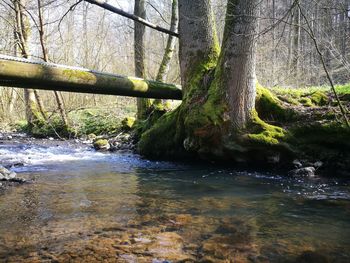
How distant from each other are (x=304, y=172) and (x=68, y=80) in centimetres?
450

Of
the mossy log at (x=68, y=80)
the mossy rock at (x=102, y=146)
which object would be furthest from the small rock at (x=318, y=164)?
the mossy rock at (x=102, y=146)

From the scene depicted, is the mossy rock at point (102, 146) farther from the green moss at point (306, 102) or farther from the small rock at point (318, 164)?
the small rock at point (318, 164)

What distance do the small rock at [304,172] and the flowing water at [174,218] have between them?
1.27 feet

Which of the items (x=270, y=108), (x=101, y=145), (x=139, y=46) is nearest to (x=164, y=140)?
(x=270, y=108)

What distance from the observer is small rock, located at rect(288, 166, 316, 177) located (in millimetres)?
6371

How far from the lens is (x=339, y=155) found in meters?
6.50

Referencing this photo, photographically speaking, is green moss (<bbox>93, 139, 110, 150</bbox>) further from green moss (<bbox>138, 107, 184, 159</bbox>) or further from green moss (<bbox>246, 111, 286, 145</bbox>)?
green moss (<bbox>246, 111, 286, 145</bbox>)

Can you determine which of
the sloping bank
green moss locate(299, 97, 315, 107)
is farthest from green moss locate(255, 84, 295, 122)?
green moss locate(299, 97, 315, 107)

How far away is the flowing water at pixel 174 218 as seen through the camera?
2.97 metres

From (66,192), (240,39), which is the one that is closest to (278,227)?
(66,192)

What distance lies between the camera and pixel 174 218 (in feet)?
12.8

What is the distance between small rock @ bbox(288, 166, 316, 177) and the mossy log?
12.0 feet

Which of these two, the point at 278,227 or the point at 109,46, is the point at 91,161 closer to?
the point at 278,227

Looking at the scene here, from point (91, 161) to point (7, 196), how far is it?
11.7ft
